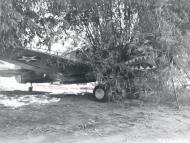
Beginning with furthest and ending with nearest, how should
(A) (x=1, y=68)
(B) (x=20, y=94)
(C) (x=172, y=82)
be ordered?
(A) (x=1, y=68) < (B) (x=20, y=94) < (C) (x=172, y=82)

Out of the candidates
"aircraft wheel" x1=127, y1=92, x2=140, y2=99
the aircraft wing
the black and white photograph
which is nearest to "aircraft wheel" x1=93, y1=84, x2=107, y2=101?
the black and white photograph

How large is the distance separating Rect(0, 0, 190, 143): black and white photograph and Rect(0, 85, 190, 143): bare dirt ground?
0.03 metres

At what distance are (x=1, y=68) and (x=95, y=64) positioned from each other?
13.8ft

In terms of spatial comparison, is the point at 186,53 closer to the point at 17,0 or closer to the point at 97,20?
the point at 97,20

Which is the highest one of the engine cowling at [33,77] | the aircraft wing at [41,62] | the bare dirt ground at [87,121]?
the aircraft wing at [41,62]

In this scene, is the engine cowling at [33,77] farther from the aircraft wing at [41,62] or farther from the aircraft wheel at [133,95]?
the aircraft wheel at [133,95]

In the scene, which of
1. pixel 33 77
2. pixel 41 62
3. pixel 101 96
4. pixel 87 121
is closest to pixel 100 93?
pixel 101 96

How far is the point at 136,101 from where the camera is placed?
11398 mm

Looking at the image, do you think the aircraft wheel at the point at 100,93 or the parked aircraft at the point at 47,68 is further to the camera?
the aircraft wheel at the point at 100,93

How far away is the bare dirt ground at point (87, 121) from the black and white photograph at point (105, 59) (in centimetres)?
3

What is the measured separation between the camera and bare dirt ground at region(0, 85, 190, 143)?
748 cm

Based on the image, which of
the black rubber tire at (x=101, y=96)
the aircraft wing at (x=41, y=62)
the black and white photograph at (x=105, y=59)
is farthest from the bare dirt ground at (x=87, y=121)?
the aircraft wing at (x=41, y=62)

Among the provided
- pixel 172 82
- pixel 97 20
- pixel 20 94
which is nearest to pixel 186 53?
pixel 172 82

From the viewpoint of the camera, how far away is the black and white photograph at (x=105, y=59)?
30.2 ft
